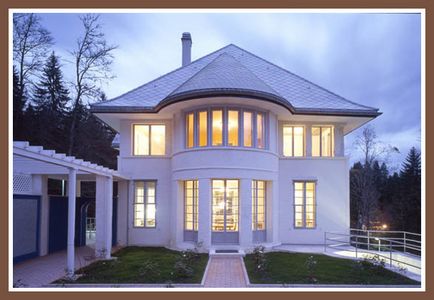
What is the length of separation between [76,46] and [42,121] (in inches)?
246

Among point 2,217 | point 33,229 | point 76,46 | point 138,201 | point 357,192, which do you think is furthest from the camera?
point 357,192

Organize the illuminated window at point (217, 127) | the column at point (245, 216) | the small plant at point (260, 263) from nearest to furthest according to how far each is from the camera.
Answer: the small plant at point (260, 263) → the column at point (245, 216) → the illuminated window at point (217, 127)

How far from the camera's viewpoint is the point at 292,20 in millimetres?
13156

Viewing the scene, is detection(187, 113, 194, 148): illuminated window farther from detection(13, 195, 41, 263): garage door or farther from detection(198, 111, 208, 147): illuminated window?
detection(13, 195, 41, 263): garage door

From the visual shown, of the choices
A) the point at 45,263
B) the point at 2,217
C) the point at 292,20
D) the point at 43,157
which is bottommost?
the point at 45,263

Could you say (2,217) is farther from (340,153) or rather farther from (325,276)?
(340,153)

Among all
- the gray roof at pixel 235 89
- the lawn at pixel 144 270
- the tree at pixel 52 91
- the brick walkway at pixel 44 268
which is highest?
the tree at pixel 52 91

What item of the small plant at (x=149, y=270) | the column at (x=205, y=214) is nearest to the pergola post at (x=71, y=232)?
the small plant at (x=149, y=270)

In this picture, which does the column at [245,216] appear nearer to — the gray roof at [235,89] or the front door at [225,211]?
the front door at [225,211]

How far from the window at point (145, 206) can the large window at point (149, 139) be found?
138 centimetres

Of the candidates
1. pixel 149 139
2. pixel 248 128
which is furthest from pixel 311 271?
pixel 149 139

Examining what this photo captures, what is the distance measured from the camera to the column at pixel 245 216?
1323cm

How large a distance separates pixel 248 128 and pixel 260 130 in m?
0.58

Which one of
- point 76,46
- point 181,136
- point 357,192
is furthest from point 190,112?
point 357,192
